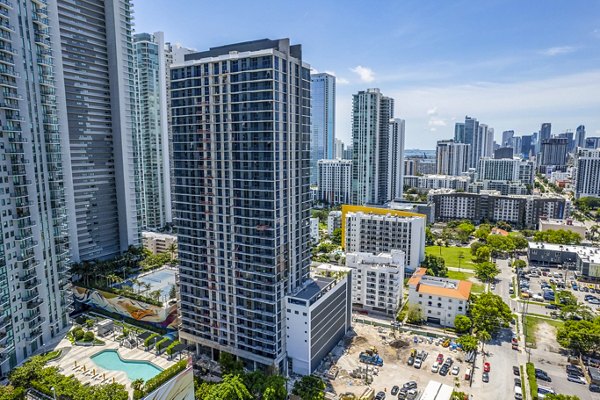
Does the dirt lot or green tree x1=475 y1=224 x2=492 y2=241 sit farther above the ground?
green tree x1=475 y1=224 x2=492 y2=241

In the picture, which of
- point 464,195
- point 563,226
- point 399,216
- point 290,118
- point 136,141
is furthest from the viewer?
point 464,195

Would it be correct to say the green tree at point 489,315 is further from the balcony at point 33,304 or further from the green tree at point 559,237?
the balcony at point 33,304

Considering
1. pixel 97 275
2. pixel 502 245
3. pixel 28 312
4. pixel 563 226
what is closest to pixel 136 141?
pixel 97 275

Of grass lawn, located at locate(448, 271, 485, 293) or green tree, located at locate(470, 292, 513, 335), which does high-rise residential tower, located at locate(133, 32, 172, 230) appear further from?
green tree, located at locate(470, 292, 513, 335)

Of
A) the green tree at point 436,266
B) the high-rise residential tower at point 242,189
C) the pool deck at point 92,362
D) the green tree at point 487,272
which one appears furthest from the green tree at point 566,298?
the pool deck at point 92,362

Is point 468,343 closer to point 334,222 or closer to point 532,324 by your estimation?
point 532,324

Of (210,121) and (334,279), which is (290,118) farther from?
(334,279)

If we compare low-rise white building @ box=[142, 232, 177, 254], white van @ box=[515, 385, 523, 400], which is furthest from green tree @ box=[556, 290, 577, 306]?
low-rise white building @ box=[142, 232, 177, 254]
